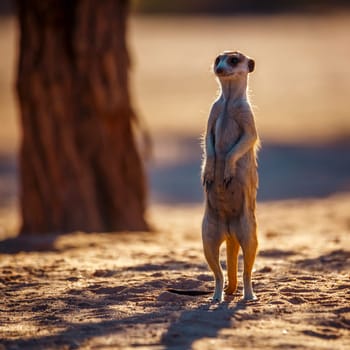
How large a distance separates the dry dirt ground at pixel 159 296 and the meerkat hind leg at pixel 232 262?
0.20 m

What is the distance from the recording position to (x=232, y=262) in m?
6.72

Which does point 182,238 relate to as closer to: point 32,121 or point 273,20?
point 32,121

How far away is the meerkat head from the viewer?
21.3ft

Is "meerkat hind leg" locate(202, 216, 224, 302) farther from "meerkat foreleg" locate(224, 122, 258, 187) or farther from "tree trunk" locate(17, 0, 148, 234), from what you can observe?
"tree trunk" locate(17, 0, 148, 234)

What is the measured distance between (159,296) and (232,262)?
22.8 inches

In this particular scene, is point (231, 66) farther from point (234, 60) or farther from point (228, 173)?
point (228, 173)

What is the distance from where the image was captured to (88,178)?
11047mm

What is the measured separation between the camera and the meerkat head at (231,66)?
649 centimetres

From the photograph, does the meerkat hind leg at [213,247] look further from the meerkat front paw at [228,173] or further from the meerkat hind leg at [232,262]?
the meerkat front paw at [228,173]

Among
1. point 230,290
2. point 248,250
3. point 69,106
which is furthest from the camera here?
point 69,106

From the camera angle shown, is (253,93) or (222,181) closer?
(222,181)

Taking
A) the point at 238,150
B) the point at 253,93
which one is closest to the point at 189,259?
the point at 238,150

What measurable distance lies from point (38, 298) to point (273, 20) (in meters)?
42.5

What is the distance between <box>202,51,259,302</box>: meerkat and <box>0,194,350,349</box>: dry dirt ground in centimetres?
38
